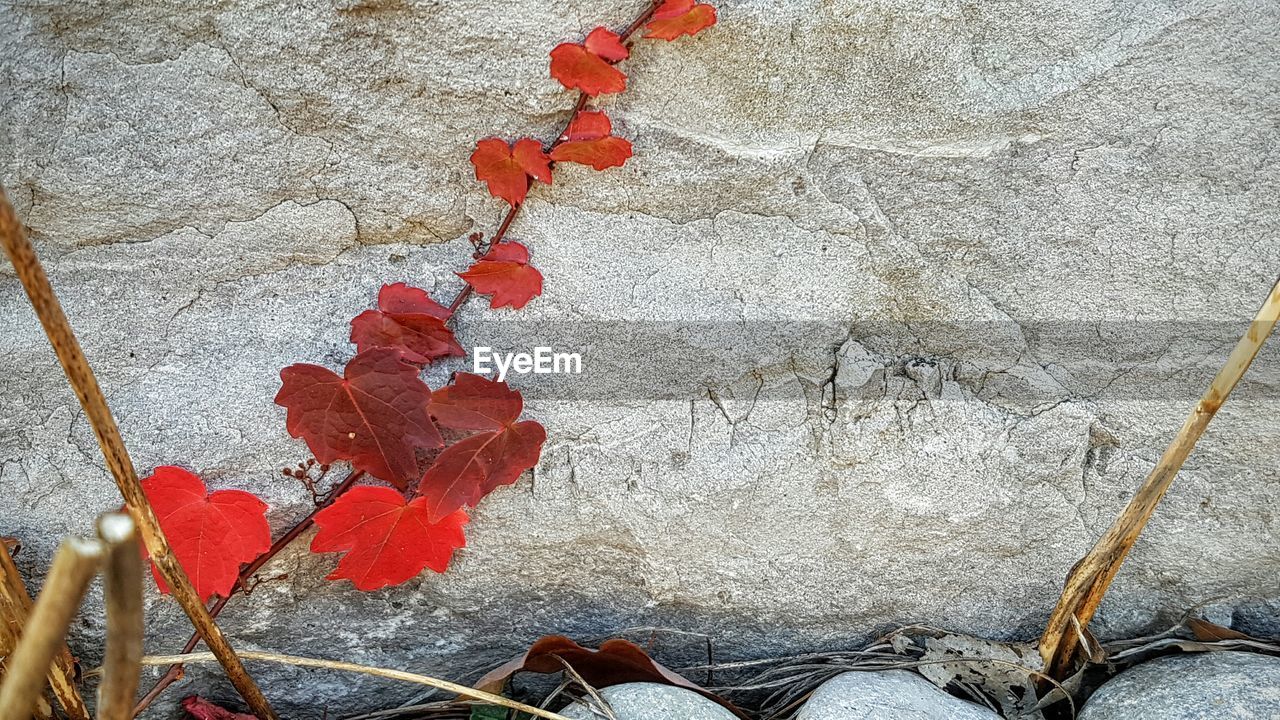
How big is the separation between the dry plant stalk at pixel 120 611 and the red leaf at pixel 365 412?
55 centimetres

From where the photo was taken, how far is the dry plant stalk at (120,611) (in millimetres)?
550

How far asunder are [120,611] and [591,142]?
81 centimetres

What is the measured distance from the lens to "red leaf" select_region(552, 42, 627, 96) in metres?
1.14

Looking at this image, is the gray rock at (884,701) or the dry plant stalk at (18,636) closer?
the dry plant stalk at (18,636)

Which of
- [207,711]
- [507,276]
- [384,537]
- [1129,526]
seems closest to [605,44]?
[507,276]

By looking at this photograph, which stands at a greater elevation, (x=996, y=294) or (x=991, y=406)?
(x=996, y=294)

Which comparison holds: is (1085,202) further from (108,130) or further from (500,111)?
(108,130)

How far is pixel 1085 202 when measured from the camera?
1215 millimetres

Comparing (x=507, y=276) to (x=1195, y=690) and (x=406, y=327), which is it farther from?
(x=1195, y=690)

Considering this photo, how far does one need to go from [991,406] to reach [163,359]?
1.17m

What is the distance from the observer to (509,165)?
1.19 meters

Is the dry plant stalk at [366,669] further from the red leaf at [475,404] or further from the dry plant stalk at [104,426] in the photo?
the red leaf at [475,404]

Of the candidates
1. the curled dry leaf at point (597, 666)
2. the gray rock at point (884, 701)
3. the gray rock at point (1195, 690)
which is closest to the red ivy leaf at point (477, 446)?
the curled dry leaf at point (597, 666)

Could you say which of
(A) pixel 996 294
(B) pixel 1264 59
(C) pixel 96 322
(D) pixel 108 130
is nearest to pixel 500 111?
(D) pixel 108 130
